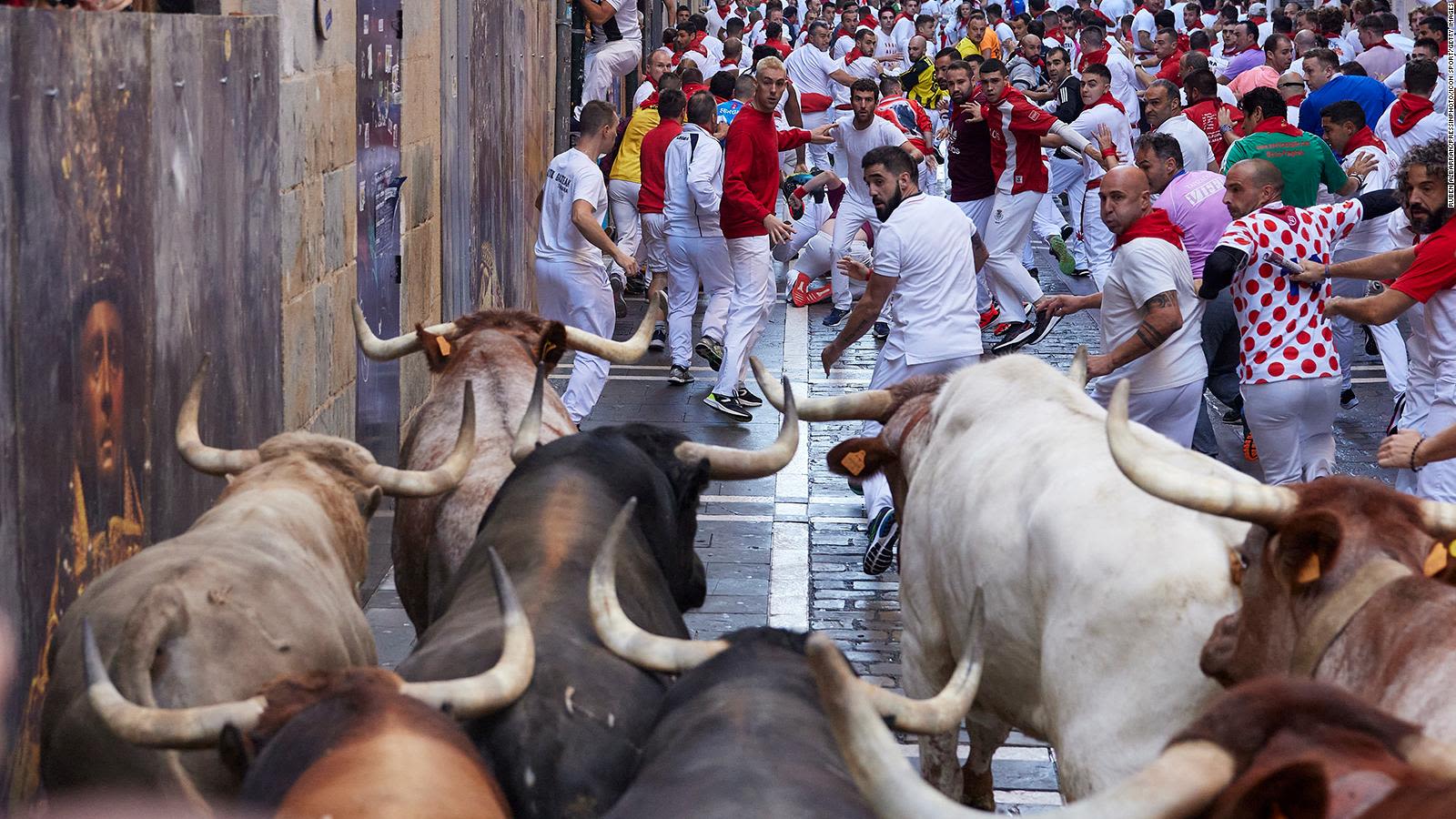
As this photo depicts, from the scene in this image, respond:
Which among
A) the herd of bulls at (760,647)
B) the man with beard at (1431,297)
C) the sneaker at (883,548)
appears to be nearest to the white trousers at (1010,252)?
the sneaker at (883,548)

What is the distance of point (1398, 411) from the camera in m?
9.79

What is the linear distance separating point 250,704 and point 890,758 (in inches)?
56.0

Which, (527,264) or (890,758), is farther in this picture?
(527,264)

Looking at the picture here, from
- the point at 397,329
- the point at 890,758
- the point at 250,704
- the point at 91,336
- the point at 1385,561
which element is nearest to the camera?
the point at 890,758

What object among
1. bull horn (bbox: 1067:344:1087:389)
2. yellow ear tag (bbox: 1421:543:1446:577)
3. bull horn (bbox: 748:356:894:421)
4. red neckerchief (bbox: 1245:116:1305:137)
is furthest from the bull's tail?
red neckerchief (bbox: 1245:116:1305:137)

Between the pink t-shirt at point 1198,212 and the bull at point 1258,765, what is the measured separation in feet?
29.4

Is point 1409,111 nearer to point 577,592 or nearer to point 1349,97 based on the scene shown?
point 1349,97

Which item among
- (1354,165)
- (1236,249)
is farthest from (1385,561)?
(1354,165)

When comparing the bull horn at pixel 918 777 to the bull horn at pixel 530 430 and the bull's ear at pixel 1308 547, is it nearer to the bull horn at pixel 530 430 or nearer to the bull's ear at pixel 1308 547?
the bull's ear at pixel 1308 547

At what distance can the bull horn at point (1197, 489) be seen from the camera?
3957 millimetres

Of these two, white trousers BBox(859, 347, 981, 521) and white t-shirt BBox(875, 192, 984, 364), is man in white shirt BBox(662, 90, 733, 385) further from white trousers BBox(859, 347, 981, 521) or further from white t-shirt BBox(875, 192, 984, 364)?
white t-shirt BBox(875, 192, 984, 364)

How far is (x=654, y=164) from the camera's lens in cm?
1466

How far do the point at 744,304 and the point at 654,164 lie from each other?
6.85 ft

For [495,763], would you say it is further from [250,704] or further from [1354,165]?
[1354,165]
